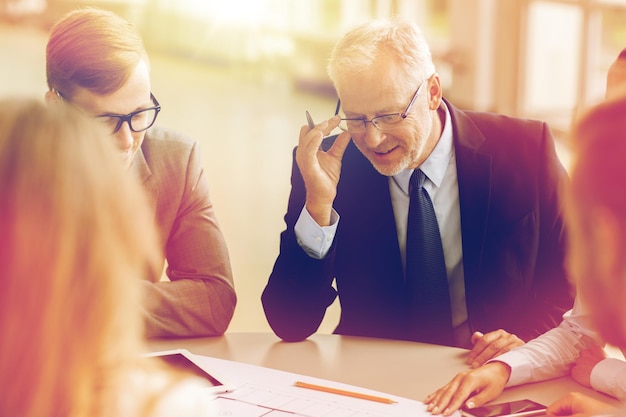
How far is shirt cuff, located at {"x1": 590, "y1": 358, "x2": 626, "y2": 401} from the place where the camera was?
147 cm

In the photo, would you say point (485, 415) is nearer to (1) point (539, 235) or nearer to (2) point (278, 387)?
(2) point (278, 387)

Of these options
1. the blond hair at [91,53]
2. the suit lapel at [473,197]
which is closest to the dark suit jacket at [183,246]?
the blond hair at [91,53]

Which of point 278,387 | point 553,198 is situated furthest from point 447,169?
point 278,387

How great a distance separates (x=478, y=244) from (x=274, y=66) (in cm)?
638

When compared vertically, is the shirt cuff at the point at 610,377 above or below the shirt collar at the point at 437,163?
below

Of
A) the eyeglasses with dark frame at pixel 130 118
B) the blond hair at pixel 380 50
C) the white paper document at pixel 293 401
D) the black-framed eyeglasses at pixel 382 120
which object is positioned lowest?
the white paper document at pixel 293 401

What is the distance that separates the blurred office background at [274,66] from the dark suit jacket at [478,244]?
0.82 meters

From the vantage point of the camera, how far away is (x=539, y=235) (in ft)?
6.84

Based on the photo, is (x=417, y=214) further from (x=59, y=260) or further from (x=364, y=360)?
(x=59, y=260)

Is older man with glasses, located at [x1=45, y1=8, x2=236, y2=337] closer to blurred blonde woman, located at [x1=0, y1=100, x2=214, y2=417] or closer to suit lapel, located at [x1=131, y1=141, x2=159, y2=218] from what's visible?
suit lapel, located at [x1=131, y1=141, x2=159, y2=218]

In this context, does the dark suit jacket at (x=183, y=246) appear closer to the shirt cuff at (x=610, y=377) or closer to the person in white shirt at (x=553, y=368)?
the person in white shirt at (x=553, y=368)

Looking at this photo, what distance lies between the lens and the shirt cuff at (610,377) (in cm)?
147

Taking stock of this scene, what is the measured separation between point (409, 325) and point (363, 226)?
27 cm

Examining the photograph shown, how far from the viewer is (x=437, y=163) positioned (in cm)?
210
